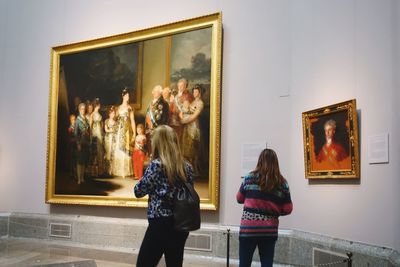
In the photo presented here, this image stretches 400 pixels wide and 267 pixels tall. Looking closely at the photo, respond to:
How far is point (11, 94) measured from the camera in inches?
472

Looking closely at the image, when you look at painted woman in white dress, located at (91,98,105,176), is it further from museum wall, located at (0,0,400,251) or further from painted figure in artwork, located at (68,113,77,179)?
museum wall, located at (0,0,400,251)

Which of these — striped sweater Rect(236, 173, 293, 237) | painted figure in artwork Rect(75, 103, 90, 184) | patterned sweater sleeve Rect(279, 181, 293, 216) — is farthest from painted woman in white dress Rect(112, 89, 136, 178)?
patterned sweater sleeve Rect(279, 181, 293, 216)

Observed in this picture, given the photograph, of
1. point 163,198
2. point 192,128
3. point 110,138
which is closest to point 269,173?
point 163,198

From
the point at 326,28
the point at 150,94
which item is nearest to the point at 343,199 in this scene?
the point at 326,28

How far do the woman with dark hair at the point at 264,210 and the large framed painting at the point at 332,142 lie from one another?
1.57 meters

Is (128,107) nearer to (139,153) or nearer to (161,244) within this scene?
(139,153)

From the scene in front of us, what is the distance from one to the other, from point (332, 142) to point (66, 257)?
5.69 metres

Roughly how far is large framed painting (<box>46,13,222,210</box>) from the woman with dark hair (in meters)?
3.18

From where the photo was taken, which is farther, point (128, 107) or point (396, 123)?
point (128, 107)

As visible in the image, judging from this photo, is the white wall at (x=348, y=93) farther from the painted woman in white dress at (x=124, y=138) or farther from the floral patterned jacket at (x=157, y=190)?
the painted woman in white dress at (x=124, y=138)

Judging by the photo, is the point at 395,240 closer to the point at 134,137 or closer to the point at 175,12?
the point at 134,137

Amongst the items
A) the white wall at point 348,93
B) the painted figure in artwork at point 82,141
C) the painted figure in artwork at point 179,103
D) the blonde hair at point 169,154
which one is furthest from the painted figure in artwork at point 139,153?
the blonde hair at point 169,154

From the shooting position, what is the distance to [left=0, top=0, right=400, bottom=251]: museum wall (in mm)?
5875

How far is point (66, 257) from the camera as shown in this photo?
8555 mm
